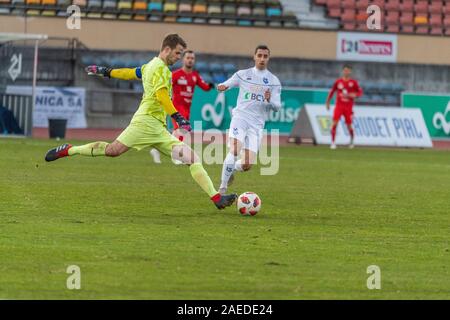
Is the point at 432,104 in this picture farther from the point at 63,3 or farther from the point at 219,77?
the point at 63,3

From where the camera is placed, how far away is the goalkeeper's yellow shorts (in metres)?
15.3

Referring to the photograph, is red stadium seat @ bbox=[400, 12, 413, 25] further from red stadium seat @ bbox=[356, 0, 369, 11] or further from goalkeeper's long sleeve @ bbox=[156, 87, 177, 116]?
goalkeeper's long sleeve @ bbox=[156, 87, 177, 116]

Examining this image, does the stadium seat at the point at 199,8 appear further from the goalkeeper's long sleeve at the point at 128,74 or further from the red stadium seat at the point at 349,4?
the goalkeeper's long sleeve at the point at 128,74

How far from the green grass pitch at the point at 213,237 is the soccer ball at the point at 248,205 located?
156mm

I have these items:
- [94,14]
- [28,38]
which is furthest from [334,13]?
[28,38]

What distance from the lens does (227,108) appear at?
37656 mm

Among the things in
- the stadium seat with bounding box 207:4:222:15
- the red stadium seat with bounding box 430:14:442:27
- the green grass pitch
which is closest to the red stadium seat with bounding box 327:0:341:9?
the red stadium seat with bounding box 430:14:442:27

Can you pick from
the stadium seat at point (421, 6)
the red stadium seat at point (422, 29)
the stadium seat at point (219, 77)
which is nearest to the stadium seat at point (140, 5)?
the stadium seat at point (219, 77)

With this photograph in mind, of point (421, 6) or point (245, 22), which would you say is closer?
point (245, 22)

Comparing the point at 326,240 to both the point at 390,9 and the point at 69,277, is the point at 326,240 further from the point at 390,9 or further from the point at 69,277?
the point at 390,9

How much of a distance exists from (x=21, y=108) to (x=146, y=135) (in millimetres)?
19787

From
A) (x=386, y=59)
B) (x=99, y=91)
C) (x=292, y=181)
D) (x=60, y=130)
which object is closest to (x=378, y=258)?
(x=292, y=181)
